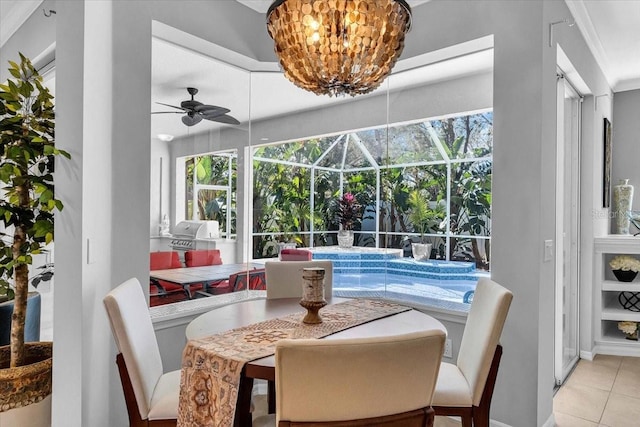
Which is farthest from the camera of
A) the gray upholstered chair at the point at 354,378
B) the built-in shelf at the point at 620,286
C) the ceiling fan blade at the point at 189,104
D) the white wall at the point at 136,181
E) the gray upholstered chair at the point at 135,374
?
the built-in shelf at the point at 620,286

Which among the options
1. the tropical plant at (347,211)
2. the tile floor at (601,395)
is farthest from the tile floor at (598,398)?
the tropical plant at (347,211)

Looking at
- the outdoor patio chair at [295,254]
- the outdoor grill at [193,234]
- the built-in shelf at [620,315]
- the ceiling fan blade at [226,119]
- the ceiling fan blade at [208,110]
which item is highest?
the ceiling fan blade at [208,110]

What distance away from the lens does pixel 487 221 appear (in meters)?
2.68

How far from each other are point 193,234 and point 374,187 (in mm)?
1494

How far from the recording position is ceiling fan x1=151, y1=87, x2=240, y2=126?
3096mm

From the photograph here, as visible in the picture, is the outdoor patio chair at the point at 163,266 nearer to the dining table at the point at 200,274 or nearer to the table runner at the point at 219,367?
the dining table at the point at 200,274

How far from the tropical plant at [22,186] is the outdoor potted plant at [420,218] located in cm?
235

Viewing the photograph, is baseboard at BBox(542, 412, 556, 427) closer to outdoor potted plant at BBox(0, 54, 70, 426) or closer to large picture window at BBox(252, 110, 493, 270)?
large picture window at BBox(252, 110, 493, 270)

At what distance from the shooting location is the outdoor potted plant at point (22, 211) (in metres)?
1.98

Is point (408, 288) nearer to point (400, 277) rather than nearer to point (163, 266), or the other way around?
point (400, 277)

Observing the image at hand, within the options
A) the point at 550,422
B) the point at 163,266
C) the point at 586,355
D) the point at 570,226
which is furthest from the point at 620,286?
the point at 163,266

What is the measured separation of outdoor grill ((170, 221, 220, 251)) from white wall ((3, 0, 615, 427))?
21.8 inches

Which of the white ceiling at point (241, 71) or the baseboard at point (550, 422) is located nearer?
the baseboard at point (550, 422)

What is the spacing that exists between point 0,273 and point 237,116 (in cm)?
195
